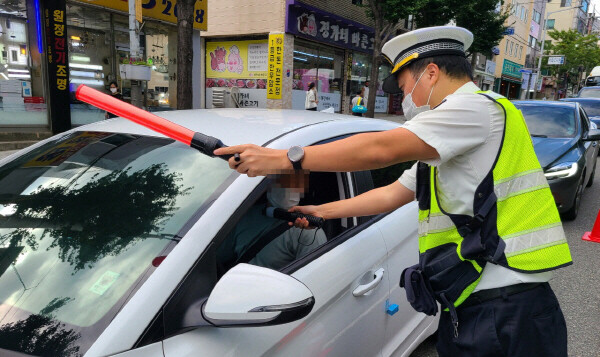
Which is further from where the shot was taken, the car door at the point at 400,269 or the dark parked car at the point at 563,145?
the dark parked car at the point at 563,145

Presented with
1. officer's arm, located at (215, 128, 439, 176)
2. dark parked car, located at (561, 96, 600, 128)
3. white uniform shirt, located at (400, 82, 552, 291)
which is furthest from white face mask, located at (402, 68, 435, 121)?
dark parked car, located at (561, 96, 600, 128)

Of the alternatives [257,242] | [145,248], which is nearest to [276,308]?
[145,248]

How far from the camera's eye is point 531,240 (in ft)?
4.30

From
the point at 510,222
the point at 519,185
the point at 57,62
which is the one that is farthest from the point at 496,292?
the point at 57,62

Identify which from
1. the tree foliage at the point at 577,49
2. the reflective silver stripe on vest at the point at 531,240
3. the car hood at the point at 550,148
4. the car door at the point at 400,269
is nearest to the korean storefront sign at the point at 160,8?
the car hood at the point at 550,148

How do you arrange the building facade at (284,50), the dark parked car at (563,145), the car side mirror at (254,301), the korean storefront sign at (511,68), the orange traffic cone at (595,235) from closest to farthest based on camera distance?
the car side mirror at (254,301), the orange traffic cone at (595,235), the dark parked car at (563,145), the building facade at (284,50), the korean storefront sign at (511,68)

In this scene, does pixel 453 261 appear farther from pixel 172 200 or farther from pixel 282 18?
pixel 282 18

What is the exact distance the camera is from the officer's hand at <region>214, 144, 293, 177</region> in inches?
47.5

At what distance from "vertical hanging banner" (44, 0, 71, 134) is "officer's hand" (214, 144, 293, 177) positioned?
10203 mm

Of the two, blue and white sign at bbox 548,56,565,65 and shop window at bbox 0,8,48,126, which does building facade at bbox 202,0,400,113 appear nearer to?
shop window at bbox 0,8,48,126

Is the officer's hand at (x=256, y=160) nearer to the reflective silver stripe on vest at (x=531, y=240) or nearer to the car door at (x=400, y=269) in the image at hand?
the reflective silver stripe on vest at (x=531, y=240)

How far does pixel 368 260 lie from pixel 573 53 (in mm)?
48316

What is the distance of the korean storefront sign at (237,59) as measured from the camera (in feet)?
56.3

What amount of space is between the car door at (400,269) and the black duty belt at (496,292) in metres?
0.61
